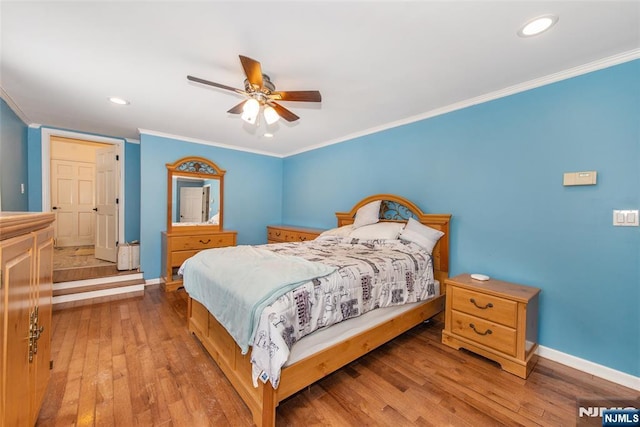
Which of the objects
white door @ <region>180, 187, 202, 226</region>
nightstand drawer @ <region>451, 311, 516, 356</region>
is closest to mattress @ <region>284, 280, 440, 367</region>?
nightstand drawer @ <region>451, 311, 516, 356</region>

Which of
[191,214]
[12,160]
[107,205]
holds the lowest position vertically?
[191,214]

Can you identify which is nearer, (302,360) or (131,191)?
(302,360)

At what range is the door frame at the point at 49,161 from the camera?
3.75 m

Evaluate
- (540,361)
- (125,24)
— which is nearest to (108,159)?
(125,24)

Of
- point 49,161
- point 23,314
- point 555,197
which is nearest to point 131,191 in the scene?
point 49,161

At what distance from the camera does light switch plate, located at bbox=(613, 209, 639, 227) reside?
1832mm

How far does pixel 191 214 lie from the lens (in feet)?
14.1

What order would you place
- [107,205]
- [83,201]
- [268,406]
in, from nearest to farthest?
1. [268,406]
2. [107,205]
3. [83,201]

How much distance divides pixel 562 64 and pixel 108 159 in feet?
20.4

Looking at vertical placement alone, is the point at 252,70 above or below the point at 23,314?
above

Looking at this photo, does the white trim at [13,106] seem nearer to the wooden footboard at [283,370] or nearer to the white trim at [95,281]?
the white trim at [95,281]

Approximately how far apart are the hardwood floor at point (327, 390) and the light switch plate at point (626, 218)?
46.7 inches

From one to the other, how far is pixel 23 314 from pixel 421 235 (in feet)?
9.82

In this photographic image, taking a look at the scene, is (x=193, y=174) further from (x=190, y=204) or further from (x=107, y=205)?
(x=107, y=205)
